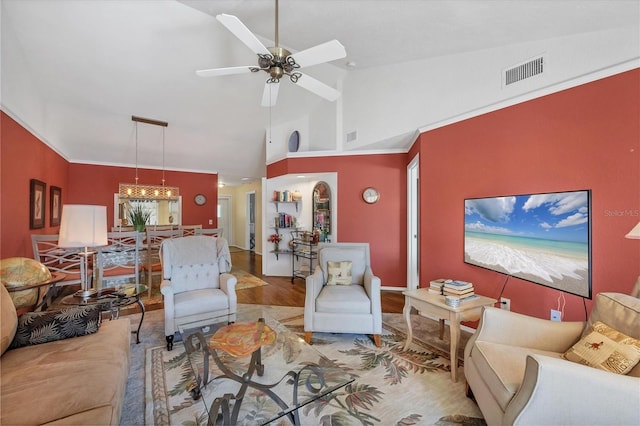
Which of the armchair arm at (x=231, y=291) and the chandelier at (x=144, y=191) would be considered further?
the chandelier at (x=144, y=191)

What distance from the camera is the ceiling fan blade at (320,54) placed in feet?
6.45

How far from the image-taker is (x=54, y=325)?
1779 mm

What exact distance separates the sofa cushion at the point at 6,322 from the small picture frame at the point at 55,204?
3.81 metres

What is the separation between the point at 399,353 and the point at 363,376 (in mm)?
518

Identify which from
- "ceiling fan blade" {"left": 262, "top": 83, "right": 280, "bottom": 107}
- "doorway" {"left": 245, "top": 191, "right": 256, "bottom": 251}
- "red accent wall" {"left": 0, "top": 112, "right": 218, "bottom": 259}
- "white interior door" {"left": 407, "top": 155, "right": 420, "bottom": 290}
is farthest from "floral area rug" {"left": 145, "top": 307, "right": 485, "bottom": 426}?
"doorway" {"left": 245, "top": 191, "right": 256, "bottom": 251}

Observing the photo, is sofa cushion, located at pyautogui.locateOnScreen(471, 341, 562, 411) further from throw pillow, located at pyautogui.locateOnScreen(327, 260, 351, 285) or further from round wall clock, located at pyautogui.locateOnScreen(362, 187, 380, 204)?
round wall clock, located at pyautogui.locateOnScreen(362, 187, 380, 204)

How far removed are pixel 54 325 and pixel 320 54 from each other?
2651 millimetres

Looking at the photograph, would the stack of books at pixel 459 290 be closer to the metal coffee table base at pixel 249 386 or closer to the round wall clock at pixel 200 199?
the metal coffee table base at pixel 249 386

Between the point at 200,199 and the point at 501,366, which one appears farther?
the point at 200,199

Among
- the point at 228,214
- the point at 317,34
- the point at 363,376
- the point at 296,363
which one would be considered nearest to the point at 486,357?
the point at 363,376

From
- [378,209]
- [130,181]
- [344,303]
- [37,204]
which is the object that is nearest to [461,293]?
[344,303]

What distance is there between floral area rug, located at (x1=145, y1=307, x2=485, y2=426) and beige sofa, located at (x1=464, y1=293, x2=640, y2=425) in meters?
0.28

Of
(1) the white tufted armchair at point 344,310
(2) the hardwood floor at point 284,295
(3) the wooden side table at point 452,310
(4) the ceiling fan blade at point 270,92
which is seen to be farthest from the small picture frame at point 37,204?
(3) the wooden side table at point 452,310

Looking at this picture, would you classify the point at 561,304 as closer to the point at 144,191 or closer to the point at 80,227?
the point at 80,227
